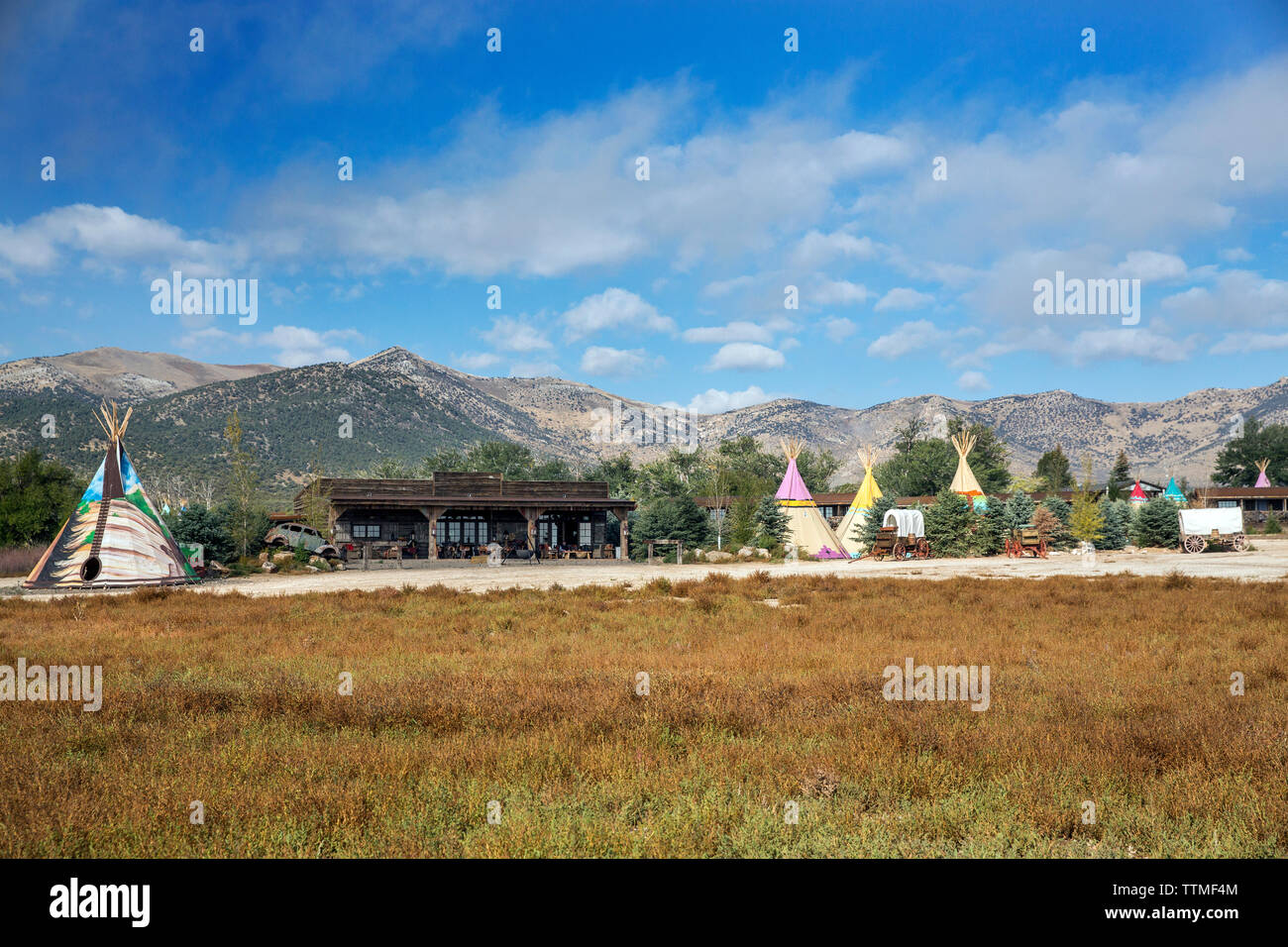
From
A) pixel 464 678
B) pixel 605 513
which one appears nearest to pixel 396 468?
pixel 605 513

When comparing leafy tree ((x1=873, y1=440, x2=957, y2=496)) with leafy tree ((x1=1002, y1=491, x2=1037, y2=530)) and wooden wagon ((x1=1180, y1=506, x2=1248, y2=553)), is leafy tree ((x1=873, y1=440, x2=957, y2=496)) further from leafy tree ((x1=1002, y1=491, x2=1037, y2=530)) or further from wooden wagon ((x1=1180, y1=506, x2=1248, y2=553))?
leafy tree ((x1=1002, y1=491, x2=1037, y2=530))

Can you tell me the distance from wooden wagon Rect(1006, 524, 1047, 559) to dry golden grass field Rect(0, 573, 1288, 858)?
25.5m

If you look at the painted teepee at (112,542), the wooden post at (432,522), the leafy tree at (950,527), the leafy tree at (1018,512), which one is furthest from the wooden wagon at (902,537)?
the painted teepee at (112,542)

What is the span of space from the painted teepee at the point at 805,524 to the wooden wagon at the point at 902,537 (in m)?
2.52

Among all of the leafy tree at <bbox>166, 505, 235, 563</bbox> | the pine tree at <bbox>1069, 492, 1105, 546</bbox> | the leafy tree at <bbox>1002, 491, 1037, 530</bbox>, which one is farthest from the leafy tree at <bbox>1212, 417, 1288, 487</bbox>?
the leafy tree at <bbox>166, 505, 235, 563</bbox>

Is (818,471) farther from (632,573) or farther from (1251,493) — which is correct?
(632,573)

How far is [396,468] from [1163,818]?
76.7 metres

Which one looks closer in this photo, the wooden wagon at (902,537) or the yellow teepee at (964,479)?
the wooden wagon at (902,537)

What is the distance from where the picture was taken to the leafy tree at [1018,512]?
37500 millimetres

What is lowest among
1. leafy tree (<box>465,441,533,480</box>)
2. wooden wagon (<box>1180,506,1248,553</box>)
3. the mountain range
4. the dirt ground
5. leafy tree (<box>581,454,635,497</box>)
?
the dirt ground

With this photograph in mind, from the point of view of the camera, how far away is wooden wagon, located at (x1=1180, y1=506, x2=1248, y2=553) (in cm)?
3928

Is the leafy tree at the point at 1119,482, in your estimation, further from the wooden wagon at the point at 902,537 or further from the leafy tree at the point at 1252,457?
the wooden wagon at the point at 902,537

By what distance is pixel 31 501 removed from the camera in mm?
32406
